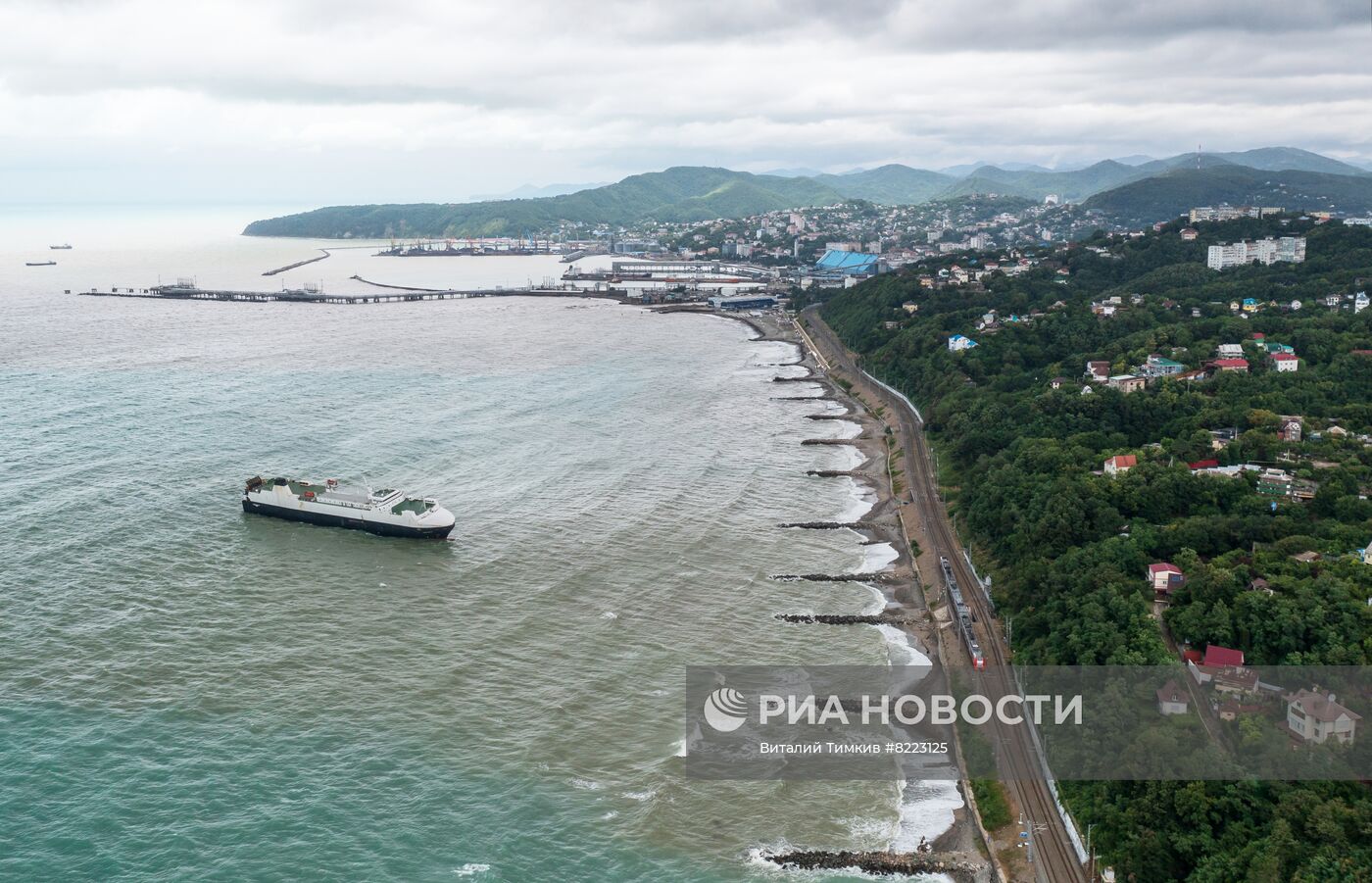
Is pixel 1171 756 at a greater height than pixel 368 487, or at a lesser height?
lesser

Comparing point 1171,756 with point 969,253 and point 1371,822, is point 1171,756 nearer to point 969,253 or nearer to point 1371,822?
point 1371,822

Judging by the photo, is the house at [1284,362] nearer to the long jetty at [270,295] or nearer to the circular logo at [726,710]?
the circular logo at [726,710]

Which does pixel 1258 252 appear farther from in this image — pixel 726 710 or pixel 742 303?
pixel 726 710

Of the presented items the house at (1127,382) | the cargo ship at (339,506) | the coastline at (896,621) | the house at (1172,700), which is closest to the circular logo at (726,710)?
the coastline at (896,621)

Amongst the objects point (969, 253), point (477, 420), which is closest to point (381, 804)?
point (477, 420)

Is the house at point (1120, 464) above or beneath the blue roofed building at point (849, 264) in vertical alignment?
beneath
